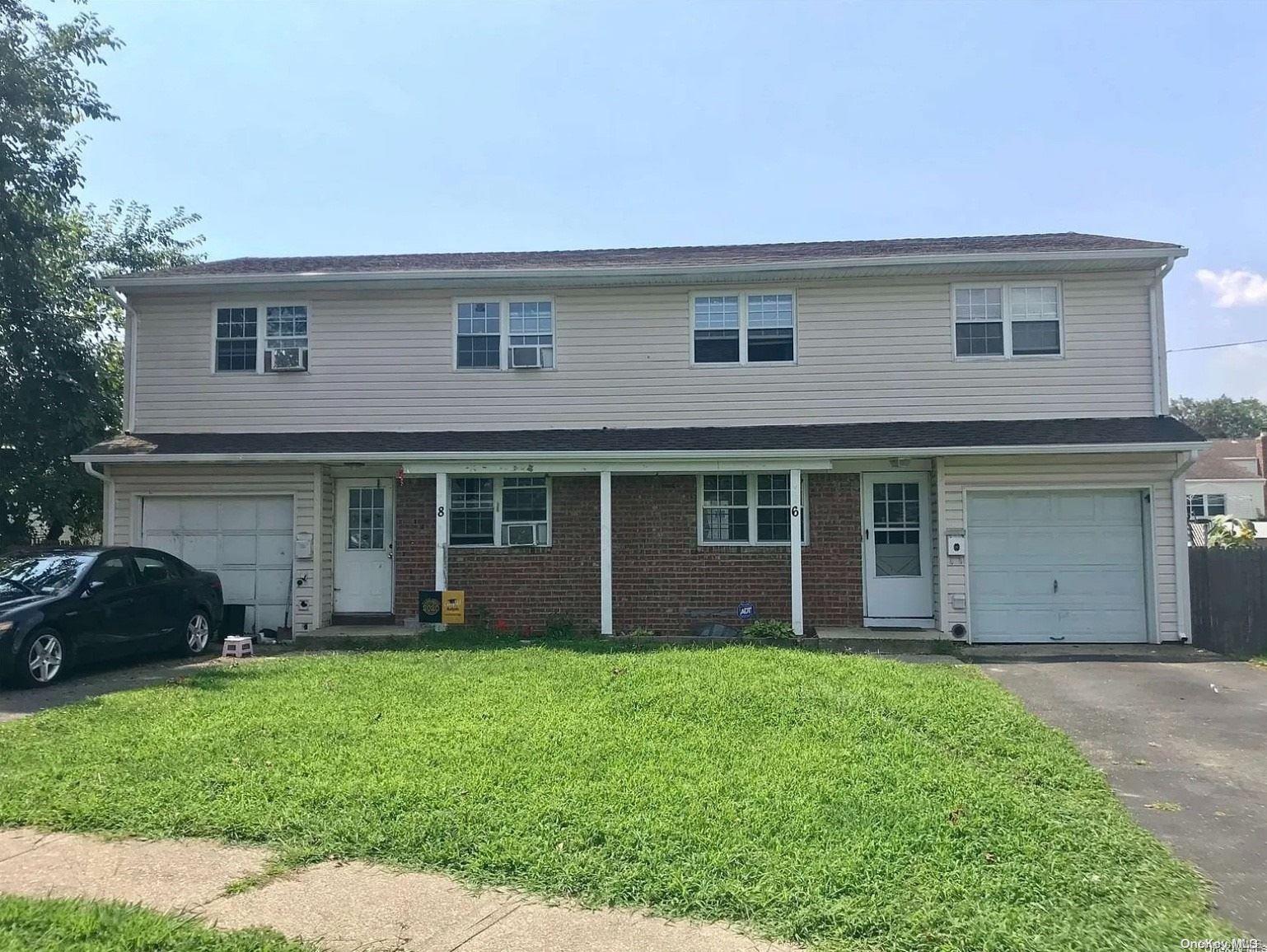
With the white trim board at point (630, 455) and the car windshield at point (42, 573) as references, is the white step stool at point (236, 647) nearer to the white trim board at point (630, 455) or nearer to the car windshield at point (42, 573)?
the car windshield at point (42, 573)

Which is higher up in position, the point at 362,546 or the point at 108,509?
the point at 108,509

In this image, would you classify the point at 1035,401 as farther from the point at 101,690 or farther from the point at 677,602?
the point at 101,690

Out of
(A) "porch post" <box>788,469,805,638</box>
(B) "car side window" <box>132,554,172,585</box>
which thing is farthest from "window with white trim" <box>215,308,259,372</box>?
(A) "porch post" <box>788,469,805,638</box>

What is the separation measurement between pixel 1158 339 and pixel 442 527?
1057cm

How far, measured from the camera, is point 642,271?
12.7m

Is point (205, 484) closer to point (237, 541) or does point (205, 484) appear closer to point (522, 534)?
point (237, 541)

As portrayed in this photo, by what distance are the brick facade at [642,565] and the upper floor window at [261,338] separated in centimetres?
285

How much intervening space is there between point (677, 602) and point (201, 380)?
8.12 meters

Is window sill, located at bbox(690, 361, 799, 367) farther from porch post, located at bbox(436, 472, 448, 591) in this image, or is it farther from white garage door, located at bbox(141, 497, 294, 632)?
white garage door, located at bbox(141, 497, 294, 632)

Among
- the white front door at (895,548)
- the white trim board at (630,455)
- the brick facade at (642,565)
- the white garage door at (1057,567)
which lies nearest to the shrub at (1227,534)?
the white garage door at (1057,567)

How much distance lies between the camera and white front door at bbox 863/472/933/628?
12.5 m

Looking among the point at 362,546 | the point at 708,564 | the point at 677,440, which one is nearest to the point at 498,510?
the point at 362,546

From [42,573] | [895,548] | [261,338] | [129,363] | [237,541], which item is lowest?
[42,573]

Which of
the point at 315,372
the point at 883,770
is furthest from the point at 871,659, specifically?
the point at 315,372
